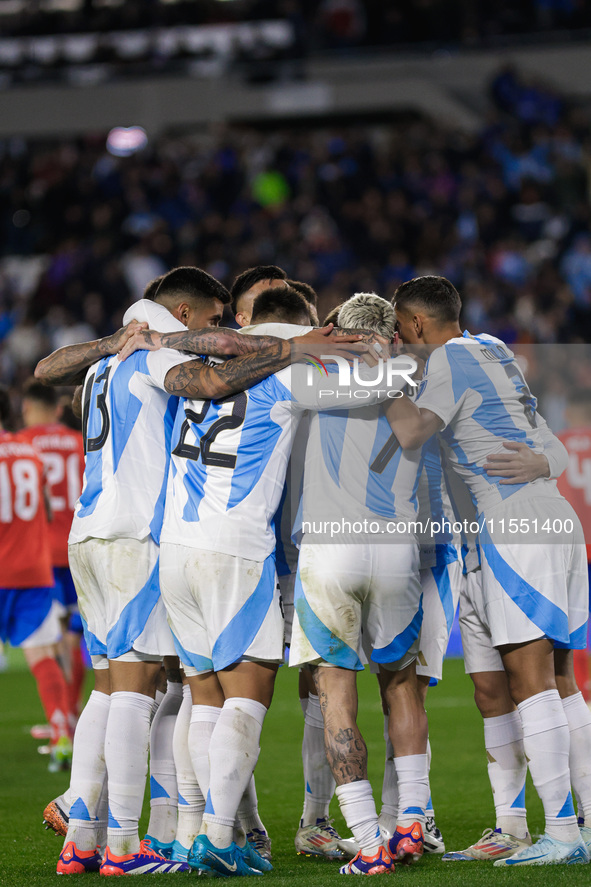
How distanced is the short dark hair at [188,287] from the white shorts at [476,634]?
1661mm

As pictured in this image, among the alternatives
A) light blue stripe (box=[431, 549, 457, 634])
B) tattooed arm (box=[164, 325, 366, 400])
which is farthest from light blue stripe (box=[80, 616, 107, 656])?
light blue stripe (box=[431, 549, 457, 634])

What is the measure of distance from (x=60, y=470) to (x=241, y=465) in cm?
412

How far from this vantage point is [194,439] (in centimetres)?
434

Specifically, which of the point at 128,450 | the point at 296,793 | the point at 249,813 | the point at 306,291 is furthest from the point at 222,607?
the point at 296,793

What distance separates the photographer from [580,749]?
4.43 m

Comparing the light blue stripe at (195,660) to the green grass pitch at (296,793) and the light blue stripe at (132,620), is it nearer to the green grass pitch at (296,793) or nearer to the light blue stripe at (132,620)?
the light blue stripe at (132,620)

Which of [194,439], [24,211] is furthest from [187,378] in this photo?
[24,211]

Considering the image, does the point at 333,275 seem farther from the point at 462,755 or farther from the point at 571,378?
the point at 462,755

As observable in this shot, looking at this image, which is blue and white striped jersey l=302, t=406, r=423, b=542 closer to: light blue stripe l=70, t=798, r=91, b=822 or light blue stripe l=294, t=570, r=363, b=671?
light blue stripe l=294, t=570, r=363, b=671

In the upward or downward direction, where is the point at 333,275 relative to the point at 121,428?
upward

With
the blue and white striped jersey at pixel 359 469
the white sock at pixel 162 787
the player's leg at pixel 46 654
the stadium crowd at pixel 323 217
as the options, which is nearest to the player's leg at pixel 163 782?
the white sock at pixel 162 787

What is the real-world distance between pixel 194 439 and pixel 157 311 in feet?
2.20

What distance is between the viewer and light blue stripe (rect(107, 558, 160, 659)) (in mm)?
4281

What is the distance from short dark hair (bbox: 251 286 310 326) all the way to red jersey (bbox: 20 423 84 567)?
3.60 meters
